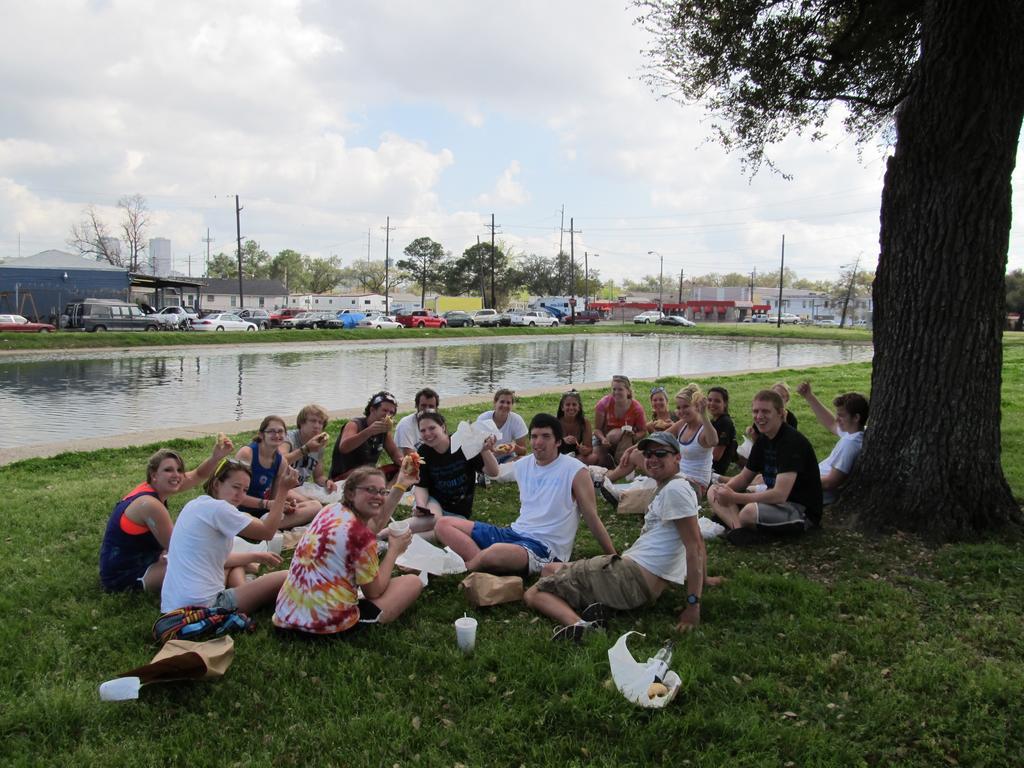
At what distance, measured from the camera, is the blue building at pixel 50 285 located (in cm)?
4169

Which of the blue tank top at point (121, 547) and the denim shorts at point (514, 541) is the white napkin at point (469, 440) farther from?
the blue tank top at point (121, 547)

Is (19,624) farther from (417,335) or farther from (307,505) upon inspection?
(417,335)

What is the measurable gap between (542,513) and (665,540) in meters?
0.87

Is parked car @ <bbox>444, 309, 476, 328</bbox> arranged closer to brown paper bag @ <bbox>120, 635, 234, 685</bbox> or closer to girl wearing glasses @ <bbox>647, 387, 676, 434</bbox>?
girl wearing glasses @ <bbox>647, 387, 676, 434</bbox>

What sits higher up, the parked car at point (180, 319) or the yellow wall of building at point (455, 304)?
the yellow wall of building at point (455, 304)

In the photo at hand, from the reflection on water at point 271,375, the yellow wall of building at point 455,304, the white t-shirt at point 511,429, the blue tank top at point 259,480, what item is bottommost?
the reflection on water at point 271,375

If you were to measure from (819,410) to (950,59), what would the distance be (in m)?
3.24

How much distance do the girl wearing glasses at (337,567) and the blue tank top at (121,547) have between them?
1098 mm

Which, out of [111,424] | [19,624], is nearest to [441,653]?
[19,624]

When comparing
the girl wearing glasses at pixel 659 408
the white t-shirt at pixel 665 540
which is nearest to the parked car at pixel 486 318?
the girl wearing glasses at pixel 659 408

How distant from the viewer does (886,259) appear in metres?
5.82

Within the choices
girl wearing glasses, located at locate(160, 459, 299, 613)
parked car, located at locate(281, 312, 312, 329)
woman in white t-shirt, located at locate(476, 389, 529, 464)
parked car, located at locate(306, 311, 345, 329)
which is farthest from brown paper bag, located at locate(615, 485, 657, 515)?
parked car, located at locate(281, 312, 312, 329)

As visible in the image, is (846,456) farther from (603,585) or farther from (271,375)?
(271,375)

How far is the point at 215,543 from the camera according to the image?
399 centimetres
